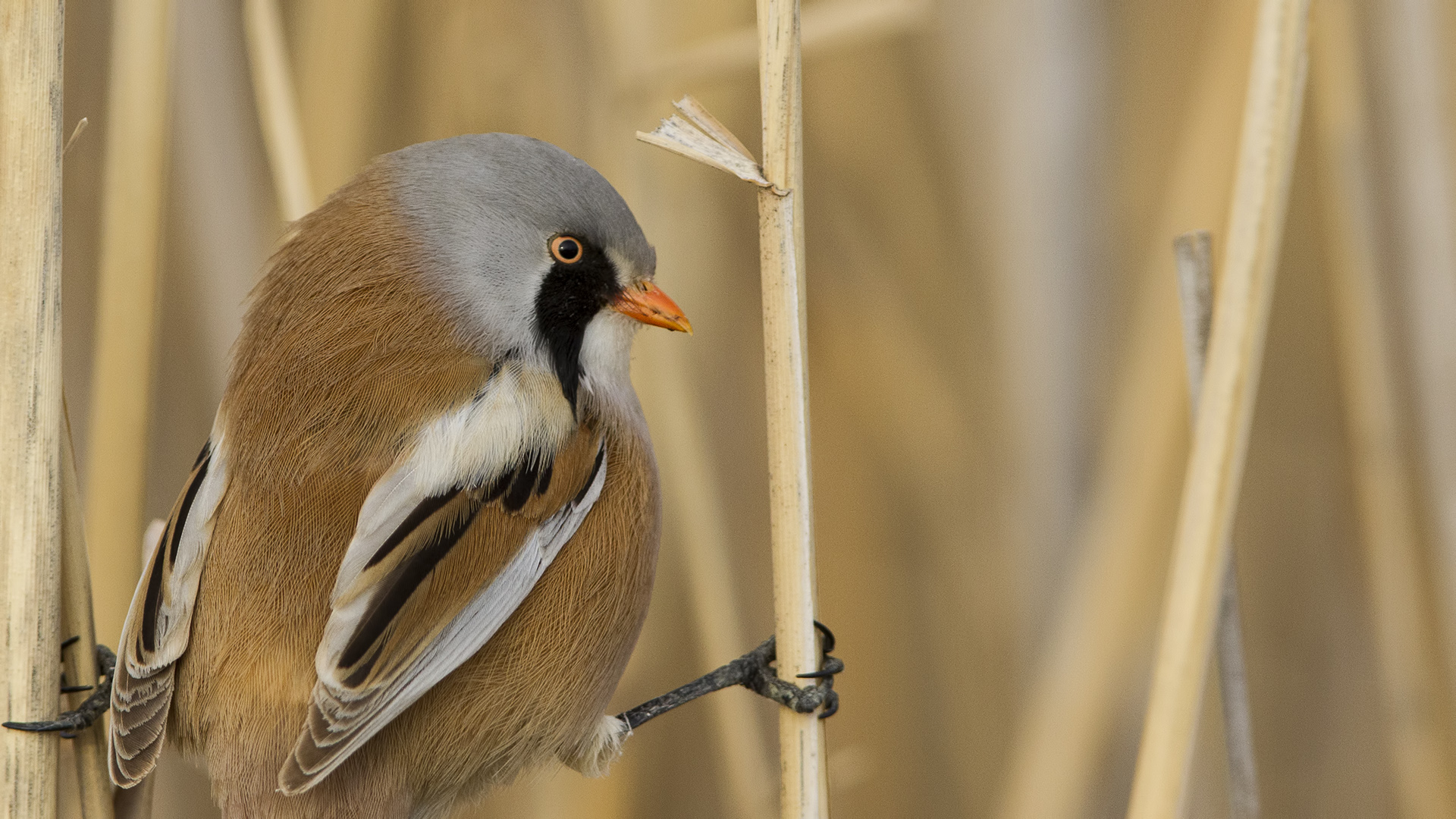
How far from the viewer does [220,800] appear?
1357 millimetres

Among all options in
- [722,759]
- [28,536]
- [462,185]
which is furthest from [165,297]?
[722,759]

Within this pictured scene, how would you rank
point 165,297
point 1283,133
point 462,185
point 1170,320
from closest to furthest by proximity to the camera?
point 1283,133 < point 462,185 < point 1170,320 < point 165,297

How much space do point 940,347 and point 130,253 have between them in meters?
1.46

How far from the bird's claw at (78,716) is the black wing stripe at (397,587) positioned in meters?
0.29

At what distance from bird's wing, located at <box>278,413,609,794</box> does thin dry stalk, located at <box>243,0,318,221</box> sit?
0.51m

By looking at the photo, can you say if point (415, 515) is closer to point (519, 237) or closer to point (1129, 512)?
point (519, 237)

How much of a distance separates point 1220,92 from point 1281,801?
4.59ft

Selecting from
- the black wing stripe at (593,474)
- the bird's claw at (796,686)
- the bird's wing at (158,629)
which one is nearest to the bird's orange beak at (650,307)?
the black wing stripe at (593,474)

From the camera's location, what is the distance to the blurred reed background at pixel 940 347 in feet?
6.12

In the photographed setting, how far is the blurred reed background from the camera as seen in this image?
6.12 feet

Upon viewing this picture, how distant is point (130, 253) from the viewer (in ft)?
5.24

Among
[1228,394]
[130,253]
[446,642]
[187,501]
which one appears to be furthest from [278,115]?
[1228,394]

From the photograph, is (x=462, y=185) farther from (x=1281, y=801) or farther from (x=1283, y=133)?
(x=1281, y=801)

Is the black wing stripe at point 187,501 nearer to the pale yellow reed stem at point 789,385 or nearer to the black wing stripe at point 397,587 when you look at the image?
the black wing stripe at point 397,587
